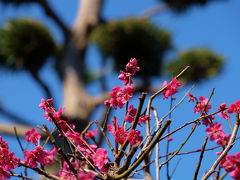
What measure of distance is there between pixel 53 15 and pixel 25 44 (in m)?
1.34

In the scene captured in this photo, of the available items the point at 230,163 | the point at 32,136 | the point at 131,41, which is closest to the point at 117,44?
the point at 131,41

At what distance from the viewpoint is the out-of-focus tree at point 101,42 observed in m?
6.78

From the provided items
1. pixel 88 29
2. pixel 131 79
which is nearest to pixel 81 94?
pixel 88 29

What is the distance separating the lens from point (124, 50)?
773 cm

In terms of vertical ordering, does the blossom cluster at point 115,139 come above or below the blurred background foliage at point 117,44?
below

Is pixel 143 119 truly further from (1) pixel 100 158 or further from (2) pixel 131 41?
(2) pixel 131 41

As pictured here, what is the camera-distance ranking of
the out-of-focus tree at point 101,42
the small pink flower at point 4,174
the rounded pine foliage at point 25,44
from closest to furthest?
1. the small pink flower at point 4,174
2. the out-of-focus tree at point 101,42
3. the rounded pine foliage at point 25,44

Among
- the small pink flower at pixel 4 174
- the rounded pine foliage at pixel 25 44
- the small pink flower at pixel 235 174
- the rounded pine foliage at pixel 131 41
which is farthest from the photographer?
the rounded pine foliage at pixel 131 41

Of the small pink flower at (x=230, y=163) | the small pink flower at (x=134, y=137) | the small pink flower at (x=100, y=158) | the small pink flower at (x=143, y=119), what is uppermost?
the small pink flower at (x=143, y=119)

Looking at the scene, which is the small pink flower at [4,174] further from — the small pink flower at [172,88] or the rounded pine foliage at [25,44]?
the rounded pine foliage at [25,44]

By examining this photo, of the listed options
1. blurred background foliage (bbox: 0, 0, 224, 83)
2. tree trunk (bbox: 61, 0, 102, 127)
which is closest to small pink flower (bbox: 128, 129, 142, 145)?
tree trunk (bbox: 61, 0, 102, 127)

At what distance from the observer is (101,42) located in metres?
7.72

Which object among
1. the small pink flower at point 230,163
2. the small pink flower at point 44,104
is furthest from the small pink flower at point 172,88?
the small pink flower at point 44,104

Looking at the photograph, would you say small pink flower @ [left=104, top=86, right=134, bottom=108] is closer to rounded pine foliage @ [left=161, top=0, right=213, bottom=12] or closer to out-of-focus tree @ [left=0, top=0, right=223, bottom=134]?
out-of-focus tree @ [left=0, top=0, right=223, bottom=134]
